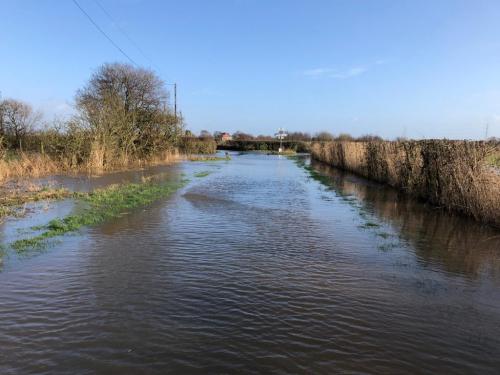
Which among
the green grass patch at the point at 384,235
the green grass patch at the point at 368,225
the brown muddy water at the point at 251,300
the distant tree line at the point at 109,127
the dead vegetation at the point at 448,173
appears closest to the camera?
the brown muddy water at the point at 251,300

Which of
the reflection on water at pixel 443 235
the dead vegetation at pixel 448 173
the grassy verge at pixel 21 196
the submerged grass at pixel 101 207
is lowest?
the reflection on water at pixel 443 235

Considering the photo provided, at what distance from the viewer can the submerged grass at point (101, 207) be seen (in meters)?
8.82

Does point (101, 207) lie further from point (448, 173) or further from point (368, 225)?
point (448, 173)

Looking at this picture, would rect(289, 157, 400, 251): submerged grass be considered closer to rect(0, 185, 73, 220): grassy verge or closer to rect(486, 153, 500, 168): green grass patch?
rect(486, 153, 500, 168): green grass patch

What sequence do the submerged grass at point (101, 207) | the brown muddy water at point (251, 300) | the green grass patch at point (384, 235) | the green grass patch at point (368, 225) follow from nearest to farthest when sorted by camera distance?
1. the brown muddy water at point (251, 300)
2. the submerged grass at point (101, 207)
3. the green grass patch at point (384, 235)
4. the green grass patch at point (368, 225)

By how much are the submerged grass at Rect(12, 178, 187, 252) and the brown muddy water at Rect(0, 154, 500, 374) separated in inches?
16.8

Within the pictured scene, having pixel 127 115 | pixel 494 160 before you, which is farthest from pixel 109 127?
pixel 494 160

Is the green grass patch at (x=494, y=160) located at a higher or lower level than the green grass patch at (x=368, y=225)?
higher

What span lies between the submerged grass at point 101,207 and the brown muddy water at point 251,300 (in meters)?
0.43

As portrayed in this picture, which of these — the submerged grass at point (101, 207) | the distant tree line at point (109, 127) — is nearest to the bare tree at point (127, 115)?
the distant tree line at point (109, 127)

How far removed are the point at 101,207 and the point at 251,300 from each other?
336 inches

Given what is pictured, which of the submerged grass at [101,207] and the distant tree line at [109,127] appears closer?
the submerged grass at [101,207]

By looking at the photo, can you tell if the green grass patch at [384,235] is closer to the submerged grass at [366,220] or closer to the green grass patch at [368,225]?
the submerged grass at [366,220]

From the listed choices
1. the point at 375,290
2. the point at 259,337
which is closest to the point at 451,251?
the point at 375,290
